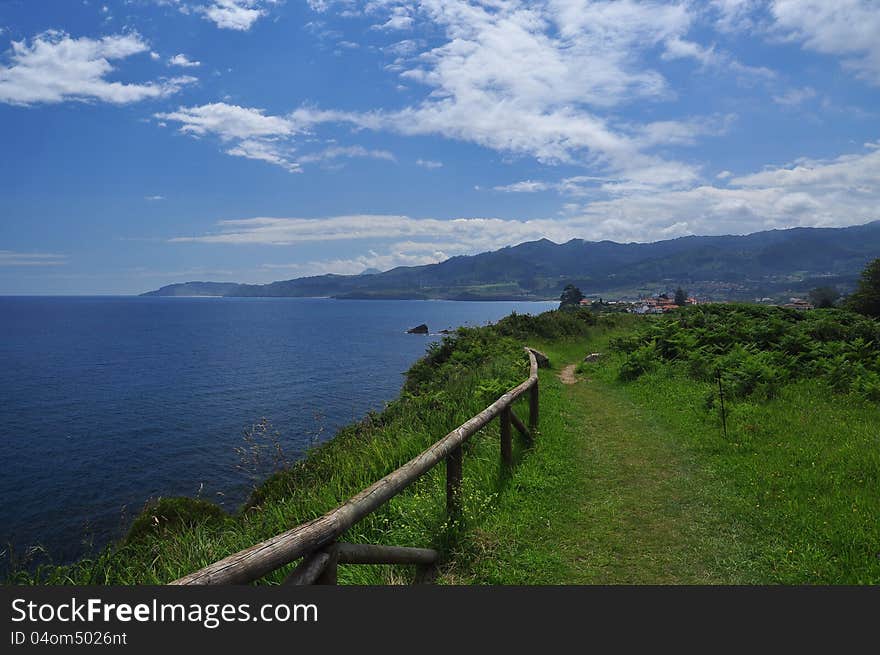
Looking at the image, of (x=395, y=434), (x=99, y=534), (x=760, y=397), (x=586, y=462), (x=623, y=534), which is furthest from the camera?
(x=99, y=534)

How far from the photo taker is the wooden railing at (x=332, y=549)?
333 cm

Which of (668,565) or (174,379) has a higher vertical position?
(668,565)

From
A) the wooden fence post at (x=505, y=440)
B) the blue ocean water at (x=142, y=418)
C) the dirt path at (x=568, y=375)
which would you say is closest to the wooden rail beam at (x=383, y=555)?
the wooden fence post at (x=505, y=440)

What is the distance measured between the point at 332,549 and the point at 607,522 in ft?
14.1

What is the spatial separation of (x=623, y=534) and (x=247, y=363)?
5461cm

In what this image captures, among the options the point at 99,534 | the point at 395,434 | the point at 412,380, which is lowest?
the point at 99,534

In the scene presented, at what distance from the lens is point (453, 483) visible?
658cm

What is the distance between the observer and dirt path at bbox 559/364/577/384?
64.3 feet

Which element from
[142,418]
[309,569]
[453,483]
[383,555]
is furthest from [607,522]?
[142,418]

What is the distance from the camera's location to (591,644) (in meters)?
3.68

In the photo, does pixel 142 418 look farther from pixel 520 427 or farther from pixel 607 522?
pixel 607 522

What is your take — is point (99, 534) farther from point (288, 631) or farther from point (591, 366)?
point (591, 366)

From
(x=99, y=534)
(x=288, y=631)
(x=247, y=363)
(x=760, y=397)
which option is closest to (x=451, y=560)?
(x=288, y=631)

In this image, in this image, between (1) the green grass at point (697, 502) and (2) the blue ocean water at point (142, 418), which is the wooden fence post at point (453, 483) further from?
(2) the blue ocean water at point (142, 418)
